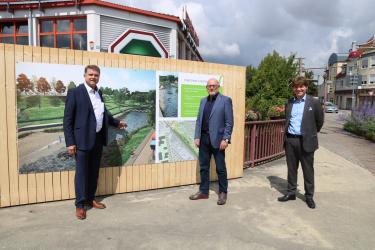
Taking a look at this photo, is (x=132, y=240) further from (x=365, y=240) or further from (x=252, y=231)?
(x=365, y=240)

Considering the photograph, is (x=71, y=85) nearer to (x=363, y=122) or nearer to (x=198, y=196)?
(x=198, y=196)

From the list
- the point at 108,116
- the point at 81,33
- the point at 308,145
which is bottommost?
the point at 308,145

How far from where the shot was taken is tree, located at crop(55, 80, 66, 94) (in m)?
4.58

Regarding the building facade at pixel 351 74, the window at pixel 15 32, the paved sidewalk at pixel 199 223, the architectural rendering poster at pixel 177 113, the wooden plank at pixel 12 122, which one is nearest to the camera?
the paved sidewalk at pixel 199 223

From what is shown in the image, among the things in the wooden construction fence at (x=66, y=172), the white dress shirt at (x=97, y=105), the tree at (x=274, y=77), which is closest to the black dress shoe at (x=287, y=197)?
the wooden construction fence at (x=66, y=172)

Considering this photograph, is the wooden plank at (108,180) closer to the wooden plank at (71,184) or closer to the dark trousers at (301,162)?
the wooden plank at (71,184)

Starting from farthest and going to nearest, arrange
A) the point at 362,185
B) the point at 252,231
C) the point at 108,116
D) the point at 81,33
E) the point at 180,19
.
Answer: the point at 180,19 → the point at 81,33 → the point at 362,185 → the point at 108,116 → the point at 252,231

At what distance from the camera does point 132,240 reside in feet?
11.5

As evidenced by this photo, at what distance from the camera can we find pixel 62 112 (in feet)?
15.3

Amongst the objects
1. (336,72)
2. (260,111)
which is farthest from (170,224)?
(336,72)

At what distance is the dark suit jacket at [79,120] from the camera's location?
159 inches

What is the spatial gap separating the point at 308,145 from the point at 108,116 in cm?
300

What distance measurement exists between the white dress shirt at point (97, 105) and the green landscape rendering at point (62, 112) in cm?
54

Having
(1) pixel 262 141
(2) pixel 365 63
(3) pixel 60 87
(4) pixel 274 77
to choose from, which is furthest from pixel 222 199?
(2) pixel 365 63
